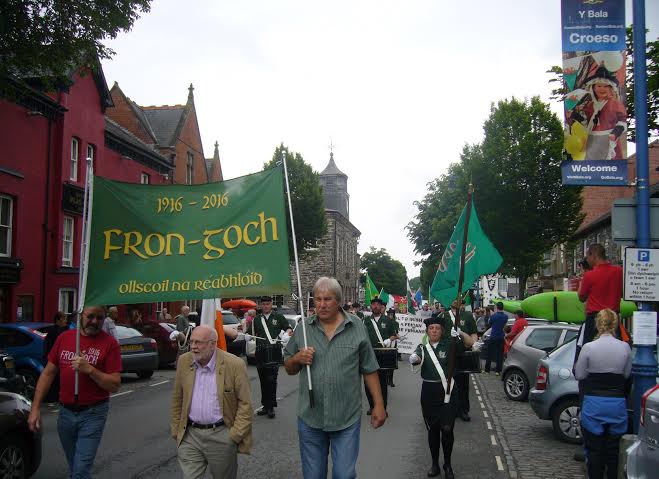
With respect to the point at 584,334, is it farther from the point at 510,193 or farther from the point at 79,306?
the point at 510,193

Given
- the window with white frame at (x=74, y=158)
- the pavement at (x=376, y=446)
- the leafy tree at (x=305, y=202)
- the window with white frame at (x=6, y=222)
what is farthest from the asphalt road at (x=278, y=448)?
the leafy tree at (x=305, y=202)

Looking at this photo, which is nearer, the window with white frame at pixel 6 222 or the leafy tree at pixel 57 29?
the leafy tree at pixel 57 29

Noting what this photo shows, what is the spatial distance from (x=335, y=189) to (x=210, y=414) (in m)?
89.4

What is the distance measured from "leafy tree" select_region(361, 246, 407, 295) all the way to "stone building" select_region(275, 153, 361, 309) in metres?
23.9

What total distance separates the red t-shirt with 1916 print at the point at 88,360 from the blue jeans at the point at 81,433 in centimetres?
9

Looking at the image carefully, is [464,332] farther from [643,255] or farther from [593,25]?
[593,25]

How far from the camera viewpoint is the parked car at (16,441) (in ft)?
20.5

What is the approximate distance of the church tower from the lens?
3650 inches

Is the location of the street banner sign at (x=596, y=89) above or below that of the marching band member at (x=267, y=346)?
above

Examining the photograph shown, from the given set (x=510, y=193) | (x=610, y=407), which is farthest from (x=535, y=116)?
(x=610, y=407)

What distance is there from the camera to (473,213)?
10734mm

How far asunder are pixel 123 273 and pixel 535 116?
1444 inches

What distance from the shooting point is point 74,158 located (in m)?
27.8

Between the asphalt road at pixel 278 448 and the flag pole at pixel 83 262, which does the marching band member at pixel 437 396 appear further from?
the flag pole at pixel 83 262
